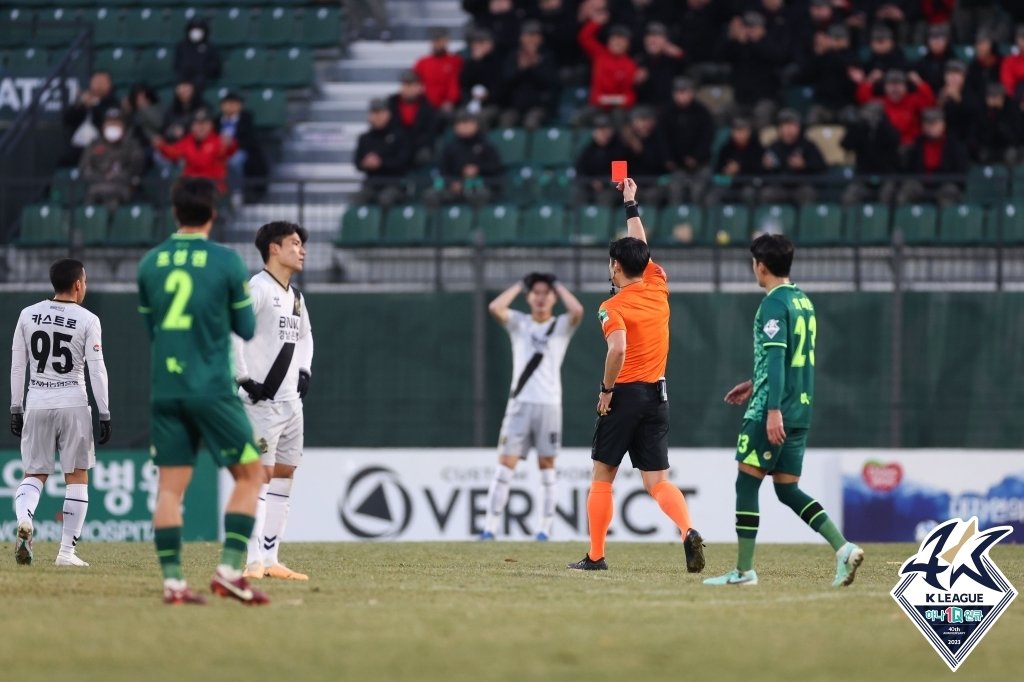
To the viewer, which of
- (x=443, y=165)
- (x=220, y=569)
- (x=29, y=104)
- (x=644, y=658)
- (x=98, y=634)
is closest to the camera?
(x=644, y=658)

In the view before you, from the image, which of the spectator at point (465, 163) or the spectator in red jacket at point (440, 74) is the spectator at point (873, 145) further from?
the spectator in red jacket at point (440, 74)

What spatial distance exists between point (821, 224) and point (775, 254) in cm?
963

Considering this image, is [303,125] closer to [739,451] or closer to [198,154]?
[198,154]

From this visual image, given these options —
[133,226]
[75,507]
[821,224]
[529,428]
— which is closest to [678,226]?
[821,224]

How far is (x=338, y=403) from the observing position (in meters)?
19.3

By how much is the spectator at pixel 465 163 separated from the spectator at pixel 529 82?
110 centimetres

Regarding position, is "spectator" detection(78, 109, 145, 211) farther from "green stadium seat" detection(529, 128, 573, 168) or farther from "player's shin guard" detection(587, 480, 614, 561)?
"player's shin guard" detection(587, 480, 614, 561)

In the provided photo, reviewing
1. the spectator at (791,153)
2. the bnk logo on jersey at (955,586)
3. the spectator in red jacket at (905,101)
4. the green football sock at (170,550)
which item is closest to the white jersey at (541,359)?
the spectator at (791,153)

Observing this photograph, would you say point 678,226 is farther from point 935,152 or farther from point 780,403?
point 780,403

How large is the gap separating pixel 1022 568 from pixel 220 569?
6617 mm

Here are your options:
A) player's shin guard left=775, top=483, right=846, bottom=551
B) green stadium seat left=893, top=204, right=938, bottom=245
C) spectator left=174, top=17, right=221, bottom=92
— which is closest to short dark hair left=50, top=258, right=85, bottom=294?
player's shin guard left=775, top=483, right=846, bottom=551

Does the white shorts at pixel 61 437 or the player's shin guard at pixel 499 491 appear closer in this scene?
the white shorts at pixel 61 437

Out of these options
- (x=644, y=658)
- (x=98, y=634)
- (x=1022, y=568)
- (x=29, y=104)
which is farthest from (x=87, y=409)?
(x=29, y=104)

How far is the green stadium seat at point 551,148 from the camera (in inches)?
859
